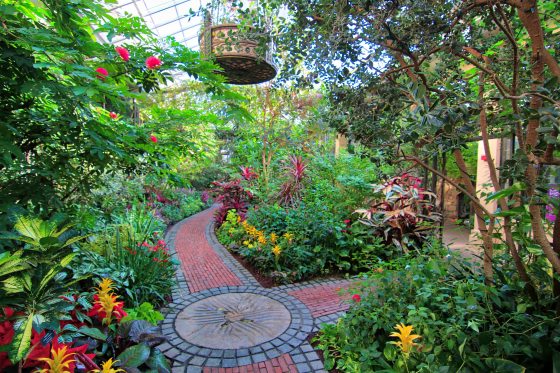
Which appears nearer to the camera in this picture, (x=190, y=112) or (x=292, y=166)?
(x=190, y=112)

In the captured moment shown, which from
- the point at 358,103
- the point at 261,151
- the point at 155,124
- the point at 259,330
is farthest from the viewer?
the point at 261,151

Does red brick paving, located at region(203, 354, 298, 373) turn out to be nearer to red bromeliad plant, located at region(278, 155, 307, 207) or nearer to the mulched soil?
the mulched soil

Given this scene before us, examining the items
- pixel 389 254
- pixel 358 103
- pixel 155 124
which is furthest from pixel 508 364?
pixel 389 254

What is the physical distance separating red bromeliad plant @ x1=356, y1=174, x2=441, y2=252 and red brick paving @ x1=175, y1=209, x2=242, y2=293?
2.09m

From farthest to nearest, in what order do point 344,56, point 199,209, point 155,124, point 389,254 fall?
point 199,209
point 389,254
point 155,124
point 344,56

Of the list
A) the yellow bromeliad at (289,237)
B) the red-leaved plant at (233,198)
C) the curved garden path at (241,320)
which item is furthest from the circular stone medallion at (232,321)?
the red-leaved plant at (233,198)

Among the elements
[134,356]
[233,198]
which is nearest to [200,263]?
[233,198]

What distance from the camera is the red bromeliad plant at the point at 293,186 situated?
6230mm

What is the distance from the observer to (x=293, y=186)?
636 cm

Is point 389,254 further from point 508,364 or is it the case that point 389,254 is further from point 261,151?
point 261,151

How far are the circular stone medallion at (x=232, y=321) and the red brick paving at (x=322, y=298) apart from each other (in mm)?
293

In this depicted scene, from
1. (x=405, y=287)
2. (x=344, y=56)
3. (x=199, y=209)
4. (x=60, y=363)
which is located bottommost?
(x=199, y=209)

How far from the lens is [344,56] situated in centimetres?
200

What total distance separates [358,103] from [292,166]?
4.57 m
